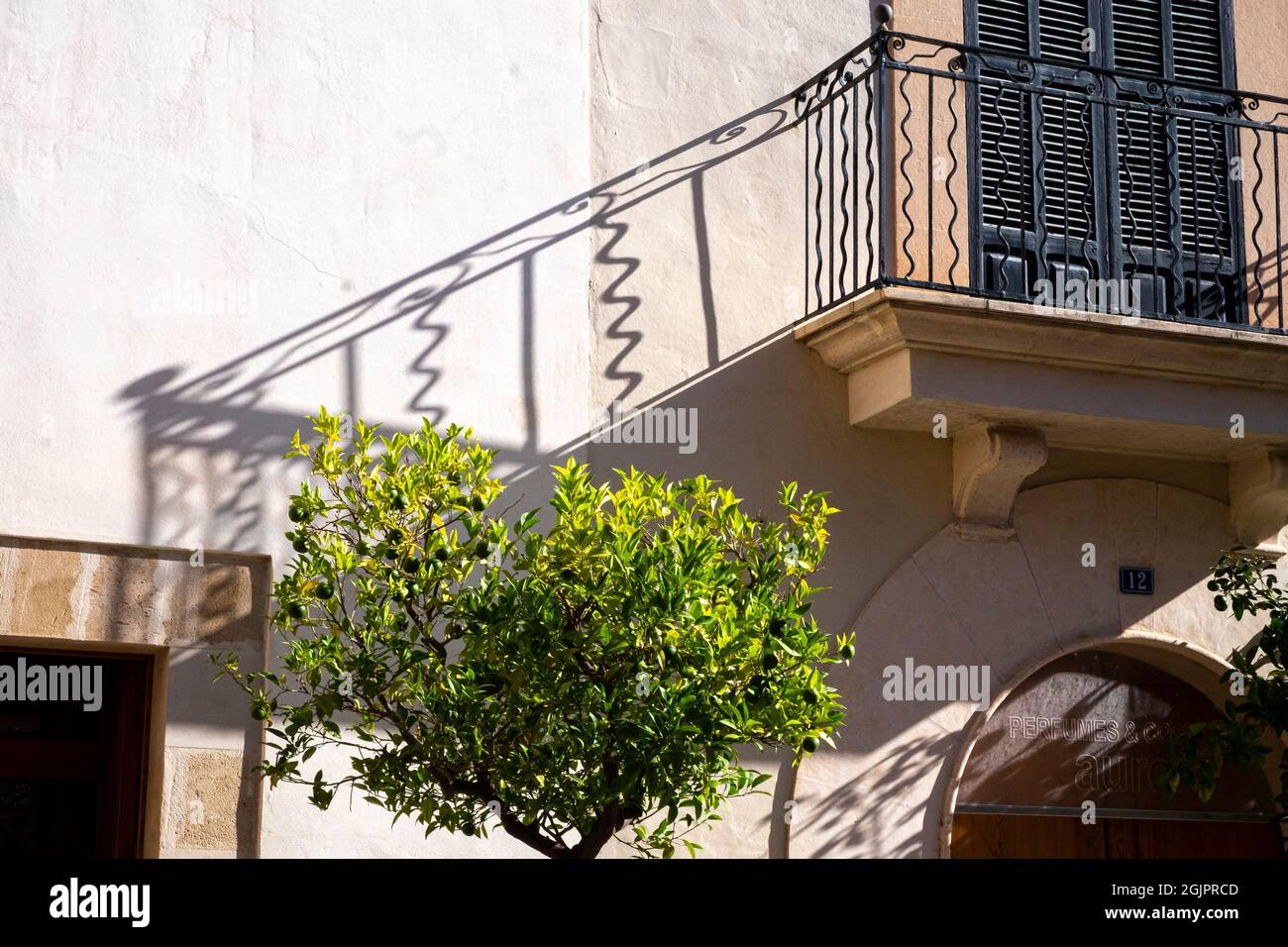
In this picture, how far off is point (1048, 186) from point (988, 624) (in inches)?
73.4

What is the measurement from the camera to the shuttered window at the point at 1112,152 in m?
6.93

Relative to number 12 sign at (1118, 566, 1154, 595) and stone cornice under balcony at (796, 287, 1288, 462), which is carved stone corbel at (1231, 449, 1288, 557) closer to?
stone cornice under balcony at (796, 287, 1288, 462)

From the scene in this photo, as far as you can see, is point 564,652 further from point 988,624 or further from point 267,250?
point 988,624

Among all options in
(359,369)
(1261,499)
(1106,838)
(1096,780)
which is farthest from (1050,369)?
(359,369)

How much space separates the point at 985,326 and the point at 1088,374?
55cm

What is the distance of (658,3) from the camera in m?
6.67

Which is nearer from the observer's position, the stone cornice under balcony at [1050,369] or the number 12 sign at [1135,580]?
the stone cornice under balcony at [1050,369]

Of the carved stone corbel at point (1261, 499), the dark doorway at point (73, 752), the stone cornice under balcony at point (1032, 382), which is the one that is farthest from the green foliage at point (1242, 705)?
the dark doorway at point (73, 752)

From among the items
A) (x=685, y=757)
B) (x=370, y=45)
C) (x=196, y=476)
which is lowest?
(x=685, y=757)

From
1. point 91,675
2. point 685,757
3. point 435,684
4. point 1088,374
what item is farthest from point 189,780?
point 1088,374

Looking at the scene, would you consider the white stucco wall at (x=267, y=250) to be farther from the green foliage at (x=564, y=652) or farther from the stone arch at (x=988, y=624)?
the stone arch at (x=988, y=624)

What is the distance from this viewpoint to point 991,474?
6539 mm

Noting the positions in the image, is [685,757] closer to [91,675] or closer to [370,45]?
[91,675]
